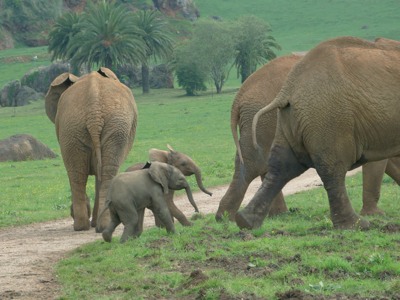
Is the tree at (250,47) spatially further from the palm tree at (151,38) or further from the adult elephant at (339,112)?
the adult elephant at (339,112)

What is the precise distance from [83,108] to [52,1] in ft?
286

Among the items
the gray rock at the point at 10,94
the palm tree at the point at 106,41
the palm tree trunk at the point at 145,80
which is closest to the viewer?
the palm tree at the point at 106,41

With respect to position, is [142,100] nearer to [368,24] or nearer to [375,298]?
[368,24]

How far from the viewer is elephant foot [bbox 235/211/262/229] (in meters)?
11.7

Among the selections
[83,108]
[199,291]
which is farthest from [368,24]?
[199,291]

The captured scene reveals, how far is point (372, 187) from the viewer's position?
13.4 m

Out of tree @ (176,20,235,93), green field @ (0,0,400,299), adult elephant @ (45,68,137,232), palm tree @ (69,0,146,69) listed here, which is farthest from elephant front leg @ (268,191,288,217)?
tree @ (176,20,235,93)

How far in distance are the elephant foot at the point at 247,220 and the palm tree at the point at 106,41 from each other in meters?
49.5

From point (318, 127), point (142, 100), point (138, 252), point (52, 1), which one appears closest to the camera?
point (138, 252)

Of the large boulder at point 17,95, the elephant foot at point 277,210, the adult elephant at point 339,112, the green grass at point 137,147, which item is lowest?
the large boulder at point 17,95

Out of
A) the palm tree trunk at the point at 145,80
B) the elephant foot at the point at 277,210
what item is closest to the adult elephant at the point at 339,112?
the elephant foot at the point at 277,210

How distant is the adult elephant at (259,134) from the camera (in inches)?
515

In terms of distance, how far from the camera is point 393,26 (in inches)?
3524

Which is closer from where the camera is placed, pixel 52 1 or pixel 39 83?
pixel 39 83
